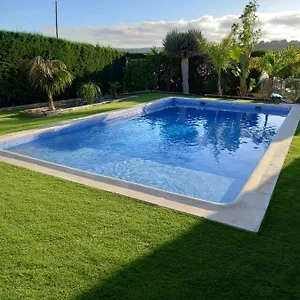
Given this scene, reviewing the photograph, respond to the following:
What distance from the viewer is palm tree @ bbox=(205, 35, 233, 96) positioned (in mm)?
18172

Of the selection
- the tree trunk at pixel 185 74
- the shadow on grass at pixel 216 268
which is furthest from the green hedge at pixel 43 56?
the shadow on grass at pixel 216 268

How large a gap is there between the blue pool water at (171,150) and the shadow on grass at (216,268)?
88.3 inches

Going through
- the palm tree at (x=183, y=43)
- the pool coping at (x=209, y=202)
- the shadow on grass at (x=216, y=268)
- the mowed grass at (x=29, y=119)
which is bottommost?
the shadow on grass at (x=216, y=268)

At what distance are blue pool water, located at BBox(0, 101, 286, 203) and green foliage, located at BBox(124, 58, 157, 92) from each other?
6.41 m

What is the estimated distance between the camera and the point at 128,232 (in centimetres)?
381

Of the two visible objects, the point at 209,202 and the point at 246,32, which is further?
the point at 246,32

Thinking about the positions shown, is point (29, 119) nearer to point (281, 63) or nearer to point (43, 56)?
point (43, 56)

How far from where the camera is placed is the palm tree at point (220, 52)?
59.6 ft

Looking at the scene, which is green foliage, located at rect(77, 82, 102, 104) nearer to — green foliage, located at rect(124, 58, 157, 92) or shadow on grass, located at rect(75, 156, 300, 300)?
green foliage, located at rect(124, 58, 157, 92)

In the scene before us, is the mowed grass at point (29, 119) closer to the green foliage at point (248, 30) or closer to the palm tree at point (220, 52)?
the palm tree at point (220, 52)

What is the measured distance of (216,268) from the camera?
10.3 feet

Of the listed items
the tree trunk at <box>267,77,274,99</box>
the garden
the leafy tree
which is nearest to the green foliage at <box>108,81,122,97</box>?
the leafy tree

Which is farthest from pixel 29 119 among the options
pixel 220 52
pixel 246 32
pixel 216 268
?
pixel 246 32

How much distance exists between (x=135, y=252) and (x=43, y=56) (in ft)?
47.2
